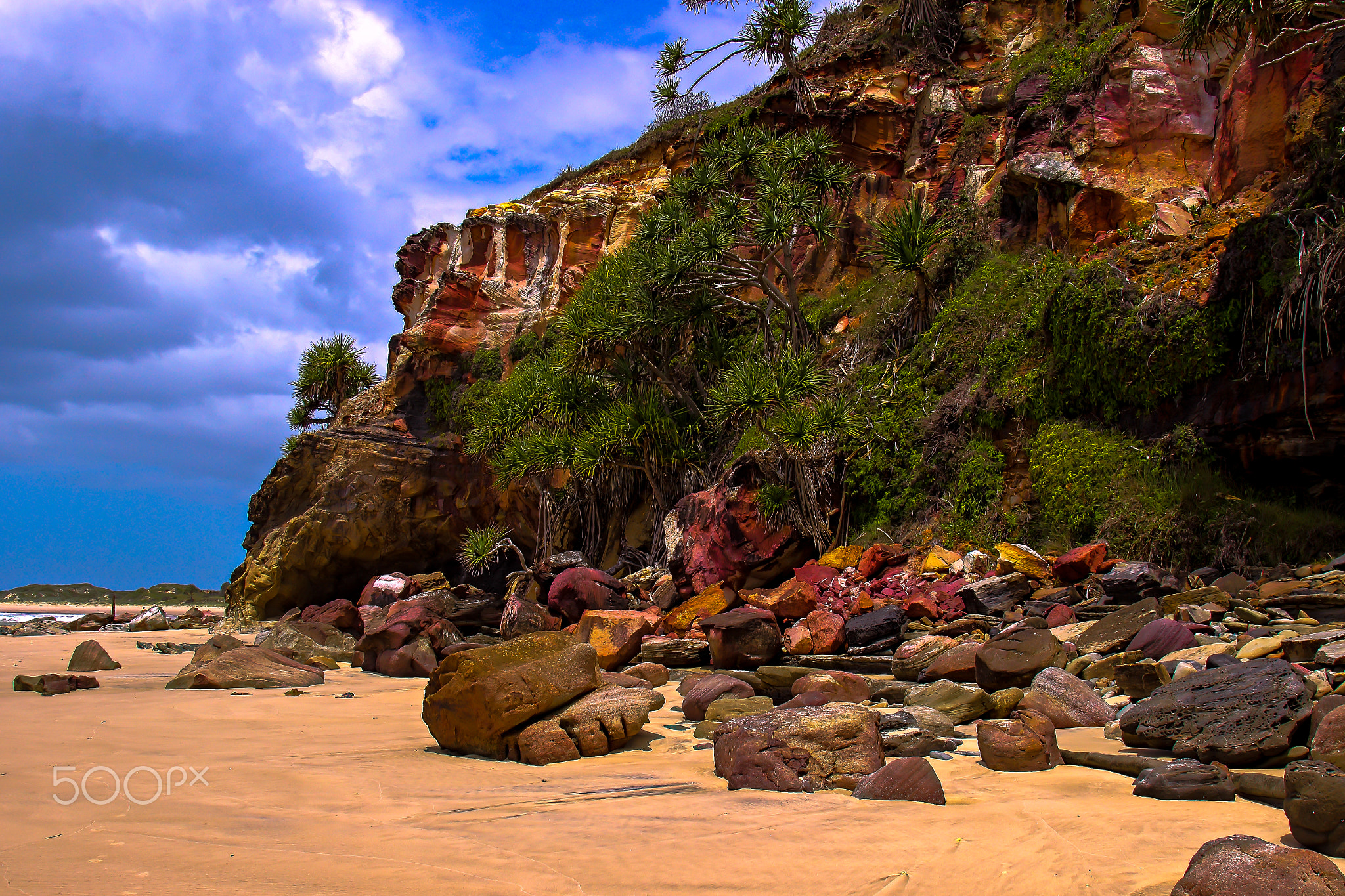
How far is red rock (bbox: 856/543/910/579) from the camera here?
10789 mm

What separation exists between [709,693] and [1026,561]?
5.35 meters

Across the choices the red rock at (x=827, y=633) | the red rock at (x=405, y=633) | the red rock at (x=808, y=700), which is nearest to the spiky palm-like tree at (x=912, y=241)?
the red rock at (x=827, y=633)

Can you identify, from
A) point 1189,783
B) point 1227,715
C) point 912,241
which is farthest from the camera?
point 912,241

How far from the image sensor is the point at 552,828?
2.75 meters

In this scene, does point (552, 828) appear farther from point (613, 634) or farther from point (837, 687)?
point (613, 634)

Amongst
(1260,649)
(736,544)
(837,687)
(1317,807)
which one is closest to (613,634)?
(736,544)

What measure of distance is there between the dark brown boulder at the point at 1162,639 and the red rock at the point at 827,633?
10.9 ft

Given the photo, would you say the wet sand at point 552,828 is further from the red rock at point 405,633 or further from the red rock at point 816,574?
the red rock at point 816,574

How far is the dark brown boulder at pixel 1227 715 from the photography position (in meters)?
3.33

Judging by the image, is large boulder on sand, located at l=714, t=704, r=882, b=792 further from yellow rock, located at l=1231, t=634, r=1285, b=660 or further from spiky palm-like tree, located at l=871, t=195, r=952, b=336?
spiky palm-like tree, located at l=871, t=195, r=952, b=336

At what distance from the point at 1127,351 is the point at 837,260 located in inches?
413

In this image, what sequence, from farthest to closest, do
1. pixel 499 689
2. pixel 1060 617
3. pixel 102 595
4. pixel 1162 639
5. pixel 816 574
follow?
pixel 102 595 < pixel 816 574 < pixel 1060 617 < pixel 1162 639 < pixel 499 689

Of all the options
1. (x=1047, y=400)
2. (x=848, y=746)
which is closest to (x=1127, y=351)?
(x=1047, y=400)

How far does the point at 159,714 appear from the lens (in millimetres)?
5250
